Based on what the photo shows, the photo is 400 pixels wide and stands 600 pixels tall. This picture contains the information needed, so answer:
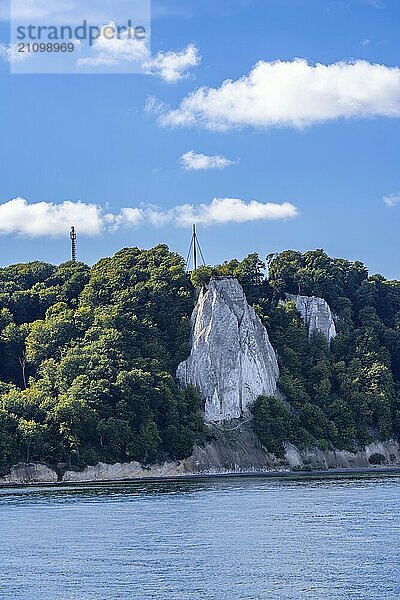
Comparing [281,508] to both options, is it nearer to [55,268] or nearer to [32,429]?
[32,429]

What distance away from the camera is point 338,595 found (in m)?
44.2

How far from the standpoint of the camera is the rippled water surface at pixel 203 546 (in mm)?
46225

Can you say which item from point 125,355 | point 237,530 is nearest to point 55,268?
point 125,355

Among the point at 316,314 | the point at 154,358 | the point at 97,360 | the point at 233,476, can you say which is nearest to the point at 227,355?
the point at 154,358

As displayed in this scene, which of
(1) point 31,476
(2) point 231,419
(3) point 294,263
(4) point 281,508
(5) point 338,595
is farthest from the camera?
(3) point 294,263

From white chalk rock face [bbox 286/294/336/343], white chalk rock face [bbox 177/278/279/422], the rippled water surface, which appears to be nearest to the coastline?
white chalk rock face [bbox 177/278/279/422]

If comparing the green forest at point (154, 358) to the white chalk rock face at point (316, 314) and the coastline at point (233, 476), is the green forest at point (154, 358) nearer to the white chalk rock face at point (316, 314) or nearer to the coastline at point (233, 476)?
the white chalk rock face at point (316, 314)

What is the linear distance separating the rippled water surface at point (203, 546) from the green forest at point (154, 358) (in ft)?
100

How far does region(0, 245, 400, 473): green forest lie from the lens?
124m

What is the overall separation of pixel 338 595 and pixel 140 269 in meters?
113

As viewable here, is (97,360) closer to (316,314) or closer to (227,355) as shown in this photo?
(227,355)

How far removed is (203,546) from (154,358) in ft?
272

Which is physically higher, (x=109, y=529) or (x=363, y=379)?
(x=363, y=379)

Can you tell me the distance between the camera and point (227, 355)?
145750 millimetres
